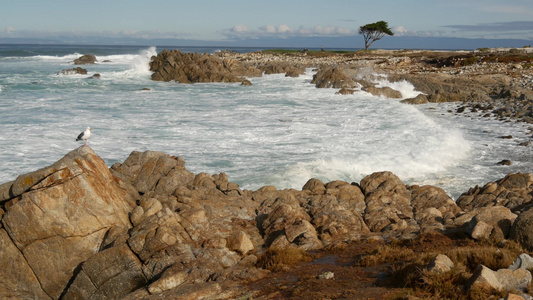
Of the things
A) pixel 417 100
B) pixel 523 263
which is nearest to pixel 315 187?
pixel 523 263

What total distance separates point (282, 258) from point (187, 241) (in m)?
2.33

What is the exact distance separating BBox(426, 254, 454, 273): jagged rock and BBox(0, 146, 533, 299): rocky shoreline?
0.11 ft

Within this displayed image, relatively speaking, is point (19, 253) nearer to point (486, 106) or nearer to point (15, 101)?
point (15, 101)

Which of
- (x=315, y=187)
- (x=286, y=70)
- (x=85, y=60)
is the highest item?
(x=85, y=60)

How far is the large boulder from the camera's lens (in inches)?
413

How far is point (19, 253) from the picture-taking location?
34.7 ft

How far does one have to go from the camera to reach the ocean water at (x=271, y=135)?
69.0ft

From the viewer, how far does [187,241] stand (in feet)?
Answer: 35.7

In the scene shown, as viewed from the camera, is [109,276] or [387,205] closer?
[109,276]

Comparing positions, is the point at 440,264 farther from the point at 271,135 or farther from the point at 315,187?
the point at 271,135

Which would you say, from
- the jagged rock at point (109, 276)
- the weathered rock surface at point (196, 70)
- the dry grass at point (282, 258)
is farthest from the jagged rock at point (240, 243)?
the weathered rock surface at point (196, 70)

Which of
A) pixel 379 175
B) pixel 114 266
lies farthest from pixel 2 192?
pixel 379 175

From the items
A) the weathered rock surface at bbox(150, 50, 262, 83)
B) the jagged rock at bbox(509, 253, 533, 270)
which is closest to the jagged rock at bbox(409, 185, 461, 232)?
the jagged rock at bbox(509, 253, 533, 270)

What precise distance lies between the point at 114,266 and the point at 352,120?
2603 centimetres
